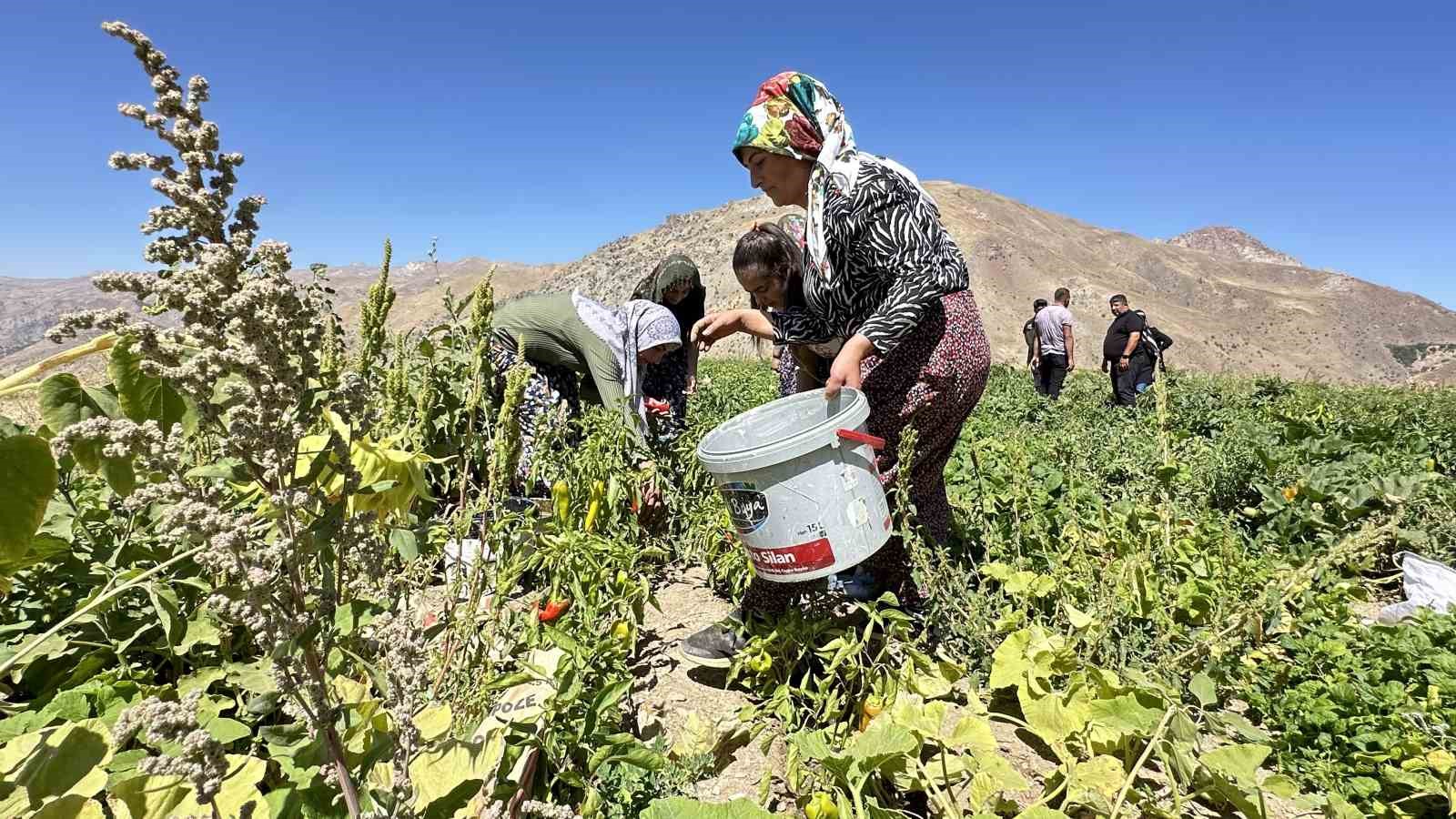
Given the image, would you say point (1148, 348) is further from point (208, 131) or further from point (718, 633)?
point (208, 131)

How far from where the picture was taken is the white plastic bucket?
1.49 meters

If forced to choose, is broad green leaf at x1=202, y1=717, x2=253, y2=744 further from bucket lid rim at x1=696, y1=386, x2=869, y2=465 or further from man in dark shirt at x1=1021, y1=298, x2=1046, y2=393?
man in dark shirt at x1=1021, y1=298, x2=1046, y2=393

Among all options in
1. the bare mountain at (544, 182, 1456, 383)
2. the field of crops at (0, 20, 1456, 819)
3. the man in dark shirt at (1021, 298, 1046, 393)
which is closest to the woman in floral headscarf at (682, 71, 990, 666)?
the field of crops at (0, 20, 1456, 819)

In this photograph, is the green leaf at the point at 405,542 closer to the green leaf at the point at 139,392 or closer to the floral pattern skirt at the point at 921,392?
the green leaf at the point at 139,392

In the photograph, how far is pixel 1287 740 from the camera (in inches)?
62.9

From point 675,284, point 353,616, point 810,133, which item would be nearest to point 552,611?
point 353,616

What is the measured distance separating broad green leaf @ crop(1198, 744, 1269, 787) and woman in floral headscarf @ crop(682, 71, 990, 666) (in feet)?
2.33

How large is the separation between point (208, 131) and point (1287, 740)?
2203 millimetres

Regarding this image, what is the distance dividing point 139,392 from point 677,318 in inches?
107

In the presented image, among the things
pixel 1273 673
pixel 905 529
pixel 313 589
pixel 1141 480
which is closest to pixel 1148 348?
pixel 1141 480

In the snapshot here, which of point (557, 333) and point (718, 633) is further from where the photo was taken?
point (557, 333)

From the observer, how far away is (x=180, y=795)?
0.72 m

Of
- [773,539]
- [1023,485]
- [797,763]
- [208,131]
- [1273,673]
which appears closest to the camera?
[208,131]

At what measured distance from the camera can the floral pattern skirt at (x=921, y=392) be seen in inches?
73.2
